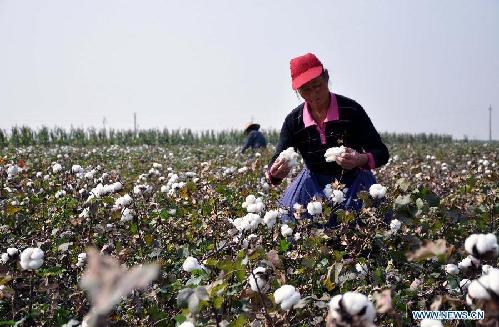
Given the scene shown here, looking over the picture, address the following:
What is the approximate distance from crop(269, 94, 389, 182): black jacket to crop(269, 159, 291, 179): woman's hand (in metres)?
0.27

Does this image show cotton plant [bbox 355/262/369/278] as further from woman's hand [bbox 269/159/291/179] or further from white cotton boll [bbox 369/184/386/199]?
woman's hand [bbox 269/159/291/179]

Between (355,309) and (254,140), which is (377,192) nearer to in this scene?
(355,309)

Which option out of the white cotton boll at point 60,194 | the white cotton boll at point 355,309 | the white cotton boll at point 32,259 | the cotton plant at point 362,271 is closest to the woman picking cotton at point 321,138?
the cotton plant at point 362,271

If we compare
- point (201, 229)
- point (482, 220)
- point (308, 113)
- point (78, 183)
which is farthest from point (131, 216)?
point (482, 220)

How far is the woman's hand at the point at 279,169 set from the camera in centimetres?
261

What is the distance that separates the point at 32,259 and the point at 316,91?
167 cm

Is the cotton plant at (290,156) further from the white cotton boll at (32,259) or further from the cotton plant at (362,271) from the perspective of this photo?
the white cotton boll at (32,259)

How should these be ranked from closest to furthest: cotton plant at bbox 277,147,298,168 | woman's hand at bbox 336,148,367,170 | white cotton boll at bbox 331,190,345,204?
1. white cotton boll at bbox 331,190,345,204
2. woman's hand at bbox 336,148,367,170
3. cotton plant at bbox 277,147,298,168

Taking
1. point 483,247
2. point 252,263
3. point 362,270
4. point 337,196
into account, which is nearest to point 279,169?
point 337,196

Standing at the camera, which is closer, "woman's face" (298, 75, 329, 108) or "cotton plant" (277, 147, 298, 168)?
"cotton plant" (277, 147, 298, 168)

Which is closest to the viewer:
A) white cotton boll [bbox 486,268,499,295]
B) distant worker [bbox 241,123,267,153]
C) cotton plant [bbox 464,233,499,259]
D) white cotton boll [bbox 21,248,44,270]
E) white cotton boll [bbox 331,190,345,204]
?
white cotton boll [bbox 486,268,499,295]

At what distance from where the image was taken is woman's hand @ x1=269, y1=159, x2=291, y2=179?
8.56 feet

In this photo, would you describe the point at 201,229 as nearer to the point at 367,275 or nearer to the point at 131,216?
the point at 131,216

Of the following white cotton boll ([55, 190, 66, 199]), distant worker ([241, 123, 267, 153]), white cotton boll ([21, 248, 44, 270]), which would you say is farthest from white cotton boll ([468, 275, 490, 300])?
distant worker ([241, 123, 267, 153])
